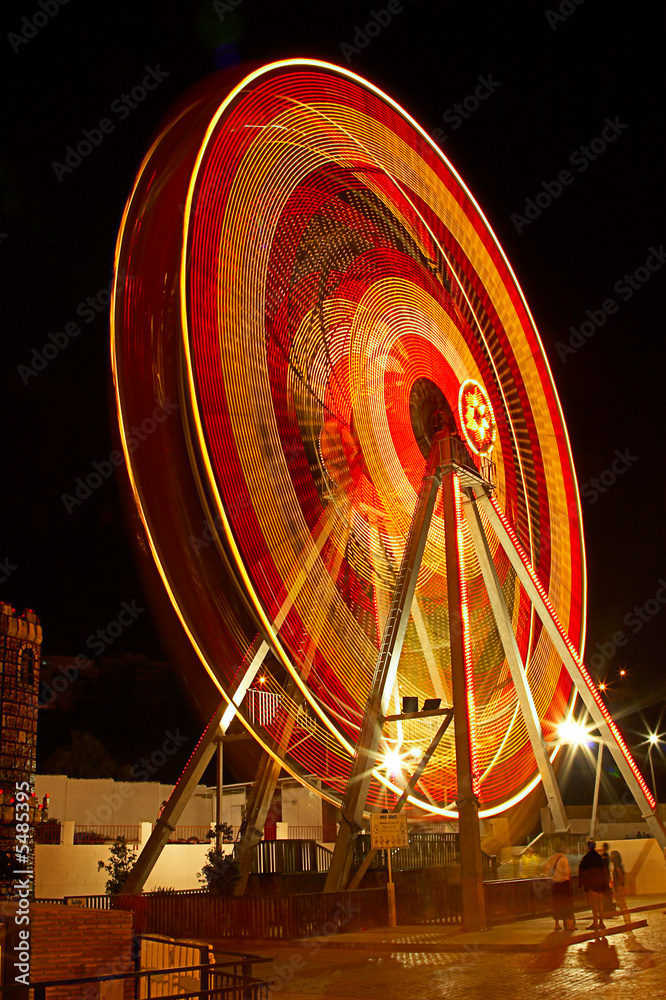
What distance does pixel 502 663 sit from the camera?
22141mm

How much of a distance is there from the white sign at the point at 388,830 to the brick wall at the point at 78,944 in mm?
4226

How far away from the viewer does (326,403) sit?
17812 millimetres

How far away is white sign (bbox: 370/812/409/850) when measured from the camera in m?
13.8

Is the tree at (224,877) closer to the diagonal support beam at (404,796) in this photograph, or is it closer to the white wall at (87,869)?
the diagonal support beam at (404,796)

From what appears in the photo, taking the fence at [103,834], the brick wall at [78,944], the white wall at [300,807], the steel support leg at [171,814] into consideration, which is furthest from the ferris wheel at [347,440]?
the white wall at [300,807]

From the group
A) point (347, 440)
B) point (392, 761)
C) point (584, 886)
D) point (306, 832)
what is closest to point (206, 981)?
point (584, 886)

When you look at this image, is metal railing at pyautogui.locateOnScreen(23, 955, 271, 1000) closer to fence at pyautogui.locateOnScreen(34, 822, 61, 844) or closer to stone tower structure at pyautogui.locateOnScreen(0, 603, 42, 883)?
stone tower structure at pyautogui.locateOnScreen(0, 603, 42, 883)

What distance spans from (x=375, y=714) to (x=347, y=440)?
17.6 ft

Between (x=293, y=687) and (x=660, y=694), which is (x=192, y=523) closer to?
(x=293, y=687)

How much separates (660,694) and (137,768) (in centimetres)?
2902

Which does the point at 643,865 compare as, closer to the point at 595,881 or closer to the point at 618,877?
the point at 618,877

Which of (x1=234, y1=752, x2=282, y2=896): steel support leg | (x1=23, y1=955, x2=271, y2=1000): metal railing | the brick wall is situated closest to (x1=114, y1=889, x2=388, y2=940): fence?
(x1=234, y1=752, x2=282, y2=896): steel support leg

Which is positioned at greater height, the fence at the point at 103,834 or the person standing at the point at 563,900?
the fence at the point at 103,834

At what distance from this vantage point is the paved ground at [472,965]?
29.6 feet
